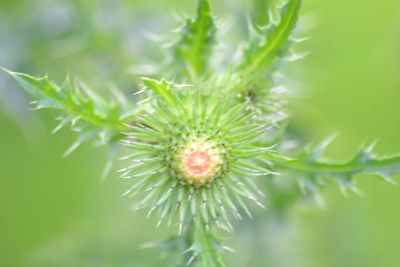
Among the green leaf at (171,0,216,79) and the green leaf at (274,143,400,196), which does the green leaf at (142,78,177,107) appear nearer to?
the green leaf at (171,0,216,79)

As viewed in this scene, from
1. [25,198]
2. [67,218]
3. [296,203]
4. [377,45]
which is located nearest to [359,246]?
[296,203]

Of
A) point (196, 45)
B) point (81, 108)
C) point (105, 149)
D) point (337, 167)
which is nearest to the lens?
point (81, 108)

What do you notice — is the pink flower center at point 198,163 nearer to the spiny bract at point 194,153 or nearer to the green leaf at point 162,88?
the spiny bract at point 194,153

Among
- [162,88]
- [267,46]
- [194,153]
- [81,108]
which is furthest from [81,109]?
[267,46]

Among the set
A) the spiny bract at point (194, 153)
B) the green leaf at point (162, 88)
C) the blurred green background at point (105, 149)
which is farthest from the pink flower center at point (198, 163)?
the blurred green background at point (105, 149)

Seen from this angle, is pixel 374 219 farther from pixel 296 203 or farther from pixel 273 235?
pixel 296 203

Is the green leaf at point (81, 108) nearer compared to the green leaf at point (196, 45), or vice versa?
the green leaf at point (81, 108)

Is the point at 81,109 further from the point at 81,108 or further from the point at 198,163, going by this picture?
the point at 198,163
